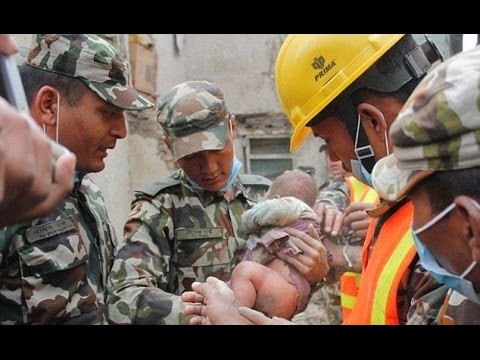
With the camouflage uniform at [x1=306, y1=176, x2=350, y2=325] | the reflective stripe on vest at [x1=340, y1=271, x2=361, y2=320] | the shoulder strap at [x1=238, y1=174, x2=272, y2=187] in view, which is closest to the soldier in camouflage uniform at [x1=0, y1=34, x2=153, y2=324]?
the shoulder strap at [x1=238, y1=174, x2=272, y2=187]

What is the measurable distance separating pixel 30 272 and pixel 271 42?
9.53 meters

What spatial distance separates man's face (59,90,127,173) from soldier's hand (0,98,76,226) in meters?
1.70

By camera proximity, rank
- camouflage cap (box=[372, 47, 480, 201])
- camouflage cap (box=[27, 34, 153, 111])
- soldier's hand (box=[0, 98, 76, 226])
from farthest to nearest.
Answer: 1. camouflage cap (box=[27, 34, 153, 111])
2. camouflage cap (box=[372, 47, 480, 201])
3. soldier's hand (box=[0, 98, 76, 226])

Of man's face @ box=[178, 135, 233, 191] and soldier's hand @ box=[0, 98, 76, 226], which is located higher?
man's face @ box=[178, 135, 233, 191]

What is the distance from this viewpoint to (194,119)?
347 centimetres

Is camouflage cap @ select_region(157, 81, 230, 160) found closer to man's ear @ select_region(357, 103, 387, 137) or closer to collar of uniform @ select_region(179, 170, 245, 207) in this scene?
collar of uniform @ select_region(179, 170, 245, 207)

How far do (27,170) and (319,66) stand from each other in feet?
5.38

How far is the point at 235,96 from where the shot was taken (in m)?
12.1

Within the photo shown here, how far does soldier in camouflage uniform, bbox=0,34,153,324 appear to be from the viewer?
2.81 meters

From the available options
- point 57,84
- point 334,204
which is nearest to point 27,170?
point 57,84

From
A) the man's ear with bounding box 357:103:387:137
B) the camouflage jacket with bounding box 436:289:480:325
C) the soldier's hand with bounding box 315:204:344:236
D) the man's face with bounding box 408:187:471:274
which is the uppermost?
the man's ear with bounding box 357:103:387:137

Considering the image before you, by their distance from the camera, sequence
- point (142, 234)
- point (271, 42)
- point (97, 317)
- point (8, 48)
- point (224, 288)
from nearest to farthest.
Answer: point (8, 48) < point (224, 288) < point (97, 317) < point (142, 234) < point (271, 42)
